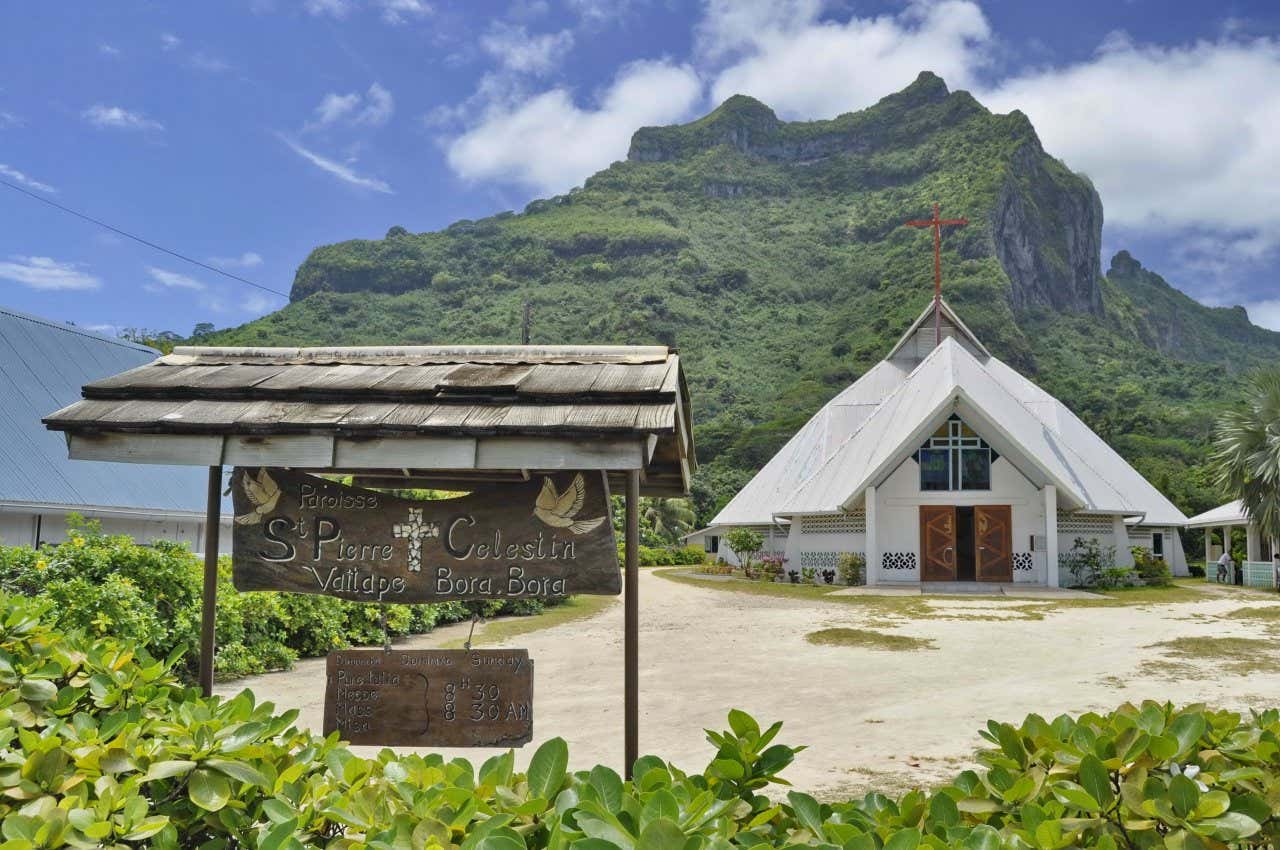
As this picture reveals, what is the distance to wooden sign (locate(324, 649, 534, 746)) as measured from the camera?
4680mm

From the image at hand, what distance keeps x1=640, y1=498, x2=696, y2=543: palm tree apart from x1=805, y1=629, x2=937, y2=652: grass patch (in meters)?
31.5

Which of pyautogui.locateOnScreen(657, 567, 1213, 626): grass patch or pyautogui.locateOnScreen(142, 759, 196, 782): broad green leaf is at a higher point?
pyautogui.locateOnScreen(142, 759, 196, 782): broad green leaf

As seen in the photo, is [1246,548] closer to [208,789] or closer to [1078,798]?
[1078,798]

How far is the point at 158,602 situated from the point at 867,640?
1006 centimetres

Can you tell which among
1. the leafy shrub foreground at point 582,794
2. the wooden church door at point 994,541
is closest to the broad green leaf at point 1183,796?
the leafy shrub foreground at point 582,794

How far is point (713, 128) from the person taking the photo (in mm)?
141250

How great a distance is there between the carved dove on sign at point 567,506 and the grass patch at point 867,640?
9.95 meters

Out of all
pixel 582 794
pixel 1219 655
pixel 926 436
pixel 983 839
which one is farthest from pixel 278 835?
pixel 926 436

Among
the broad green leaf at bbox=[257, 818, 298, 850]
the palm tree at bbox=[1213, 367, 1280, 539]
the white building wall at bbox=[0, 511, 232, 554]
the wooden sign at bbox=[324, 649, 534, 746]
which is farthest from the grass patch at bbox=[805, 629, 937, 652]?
the palm tree at bbox=[1213, 367, 1280, 539]

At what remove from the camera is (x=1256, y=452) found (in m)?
25.3

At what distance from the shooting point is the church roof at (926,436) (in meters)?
25.5

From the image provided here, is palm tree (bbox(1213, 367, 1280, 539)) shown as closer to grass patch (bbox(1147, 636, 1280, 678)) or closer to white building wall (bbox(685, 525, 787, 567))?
grass patch (bbox(1147, 636, 1280, 678))

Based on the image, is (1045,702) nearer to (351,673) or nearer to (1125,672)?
(1125,672)

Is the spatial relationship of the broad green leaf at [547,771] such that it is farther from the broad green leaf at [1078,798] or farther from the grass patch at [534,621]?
the grass patch at [534,621]
